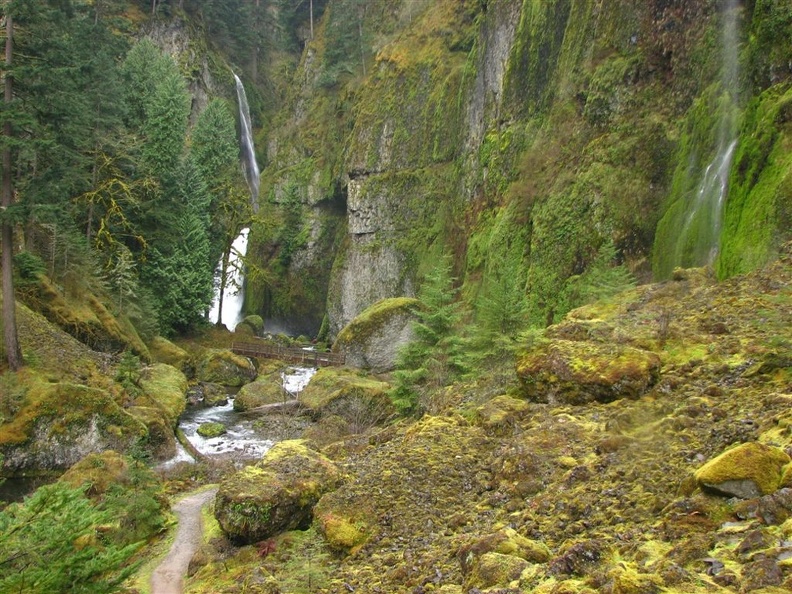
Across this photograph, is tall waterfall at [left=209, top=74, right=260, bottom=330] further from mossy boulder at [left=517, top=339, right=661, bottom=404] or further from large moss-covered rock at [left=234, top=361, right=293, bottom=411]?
mossy boulder at [left=517, top=339, right=661, bottom=404]

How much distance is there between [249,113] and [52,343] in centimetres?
4769

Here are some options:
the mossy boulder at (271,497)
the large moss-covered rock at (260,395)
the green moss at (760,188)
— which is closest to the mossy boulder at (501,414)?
the mossy boulder at (271,497)

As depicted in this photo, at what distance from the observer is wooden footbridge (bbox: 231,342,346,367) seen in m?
33.7

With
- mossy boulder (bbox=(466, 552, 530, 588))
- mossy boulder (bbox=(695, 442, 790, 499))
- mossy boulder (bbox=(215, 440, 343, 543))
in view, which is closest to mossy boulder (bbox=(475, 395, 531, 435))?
mossy boulder (bbox=(215, 440, 343, 543))

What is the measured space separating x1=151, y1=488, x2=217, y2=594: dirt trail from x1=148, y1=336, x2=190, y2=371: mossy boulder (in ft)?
53.8

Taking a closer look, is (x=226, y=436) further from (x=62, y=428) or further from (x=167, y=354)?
(x=167, y=354)

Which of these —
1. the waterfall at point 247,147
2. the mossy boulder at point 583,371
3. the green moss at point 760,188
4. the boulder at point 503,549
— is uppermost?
the waterfall at point 247,147

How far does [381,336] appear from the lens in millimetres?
31078

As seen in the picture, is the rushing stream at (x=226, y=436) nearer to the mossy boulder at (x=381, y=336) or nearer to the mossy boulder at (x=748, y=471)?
the mossy boulder at (x=381, y=336)

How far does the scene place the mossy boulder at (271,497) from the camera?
930 centimetres

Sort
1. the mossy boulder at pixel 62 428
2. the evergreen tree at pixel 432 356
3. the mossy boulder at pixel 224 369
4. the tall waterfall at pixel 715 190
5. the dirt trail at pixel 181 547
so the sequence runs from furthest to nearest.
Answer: the mossy boulder at pixel 224 369 → the evergreen tree at pixel 432 356 → the mossy boulder at pixel 62 428 → the tall waterfall at pixel 715 190 → the dirt trail at pixel 181 547

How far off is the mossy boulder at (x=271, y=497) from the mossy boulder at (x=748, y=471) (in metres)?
6.21

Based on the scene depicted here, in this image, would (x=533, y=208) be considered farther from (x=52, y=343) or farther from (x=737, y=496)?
(x=737, y=496)

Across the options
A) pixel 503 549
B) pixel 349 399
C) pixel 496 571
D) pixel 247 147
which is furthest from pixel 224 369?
pixel 247 147
